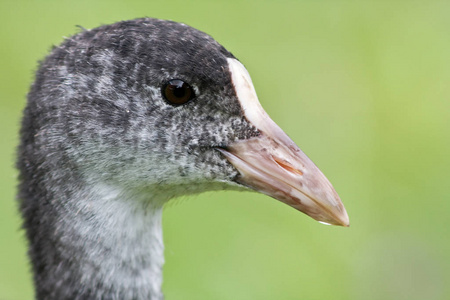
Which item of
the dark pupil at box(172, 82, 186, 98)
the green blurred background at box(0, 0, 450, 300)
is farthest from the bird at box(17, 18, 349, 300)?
the green blurred background at box(0, 0, 450, 300)

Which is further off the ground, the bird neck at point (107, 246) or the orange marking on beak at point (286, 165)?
the orange marking on beak at point (286, 165)

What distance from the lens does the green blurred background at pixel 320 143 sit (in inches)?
258

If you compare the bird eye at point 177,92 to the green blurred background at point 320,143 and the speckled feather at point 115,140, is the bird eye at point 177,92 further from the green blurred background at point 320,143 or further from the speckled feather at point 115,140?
the green blurred background at point 320,143

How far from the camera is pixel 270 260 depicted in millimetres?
6691

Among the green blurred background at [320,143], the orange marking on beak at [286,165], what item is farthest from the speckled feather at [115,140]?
the green blurred background at [320,143]

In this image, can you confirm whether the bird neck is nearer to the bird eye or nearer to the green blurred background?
the bird eye

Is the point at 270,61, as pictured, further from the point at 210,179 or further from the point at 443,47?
the point at 210,179

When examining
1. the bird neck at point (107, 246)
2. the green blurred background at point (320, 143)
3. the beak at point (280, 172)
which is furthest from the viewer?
the green blurred background at point (320, 143)

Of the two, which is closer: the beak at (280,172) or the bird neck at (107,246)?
the beak at (280,172)

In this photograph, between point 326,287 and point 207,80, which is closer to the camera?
point 207,80

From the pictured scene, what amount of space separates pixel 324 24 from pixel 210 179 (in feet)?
18.6

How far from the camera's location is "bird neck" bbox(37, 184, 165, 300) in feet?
12.3

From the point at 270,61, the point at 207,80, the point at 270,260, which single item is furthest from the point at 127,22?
the point at 270,61

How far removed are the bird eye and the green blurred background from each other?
2203 millimetres
